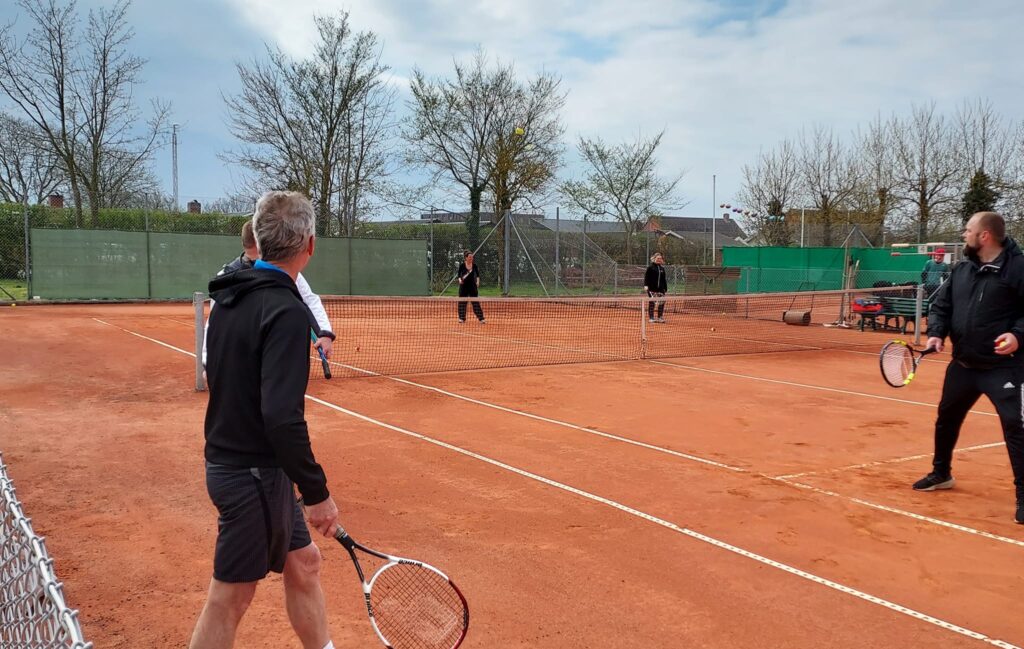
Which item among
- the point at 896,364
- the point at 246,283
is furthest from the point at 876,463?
the point at 246,283

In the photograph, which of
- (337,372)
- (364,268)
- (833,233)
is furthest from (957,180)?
(337,372)

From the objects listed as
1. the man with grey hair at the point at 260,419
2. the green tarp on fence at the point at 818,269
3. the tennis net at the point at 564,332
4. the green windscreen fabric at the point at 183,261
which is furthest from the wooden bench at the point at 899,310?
the green windscreen fabric at the point at 183,261

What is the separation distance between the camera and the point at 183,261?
22.1 m

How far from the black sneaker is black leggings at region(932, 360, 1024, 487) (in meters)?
0.04

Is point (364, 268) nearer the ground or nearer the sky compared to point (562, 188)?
nearer the ground

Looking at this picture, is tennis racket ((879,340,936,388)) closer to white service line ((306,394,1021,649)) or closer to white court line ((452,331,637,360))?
white service line ((306,394,1021,649))

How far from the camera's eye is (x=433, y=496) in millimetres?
5227

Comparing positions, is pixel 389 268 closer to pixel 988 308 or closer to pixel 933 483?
pixel 933 483

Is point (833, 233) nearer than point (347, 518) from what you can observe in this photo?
No

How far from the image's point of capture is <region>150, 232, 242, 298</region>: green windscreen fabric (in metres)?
21.7

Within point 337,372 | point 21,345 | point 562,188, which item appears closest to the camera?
point 337,372

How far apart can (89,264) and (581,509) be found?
19806 mm

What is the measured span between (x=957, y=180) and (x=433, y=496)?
28924 mm

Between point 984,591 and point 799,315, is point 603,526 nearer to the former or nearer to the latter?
point 984,591
